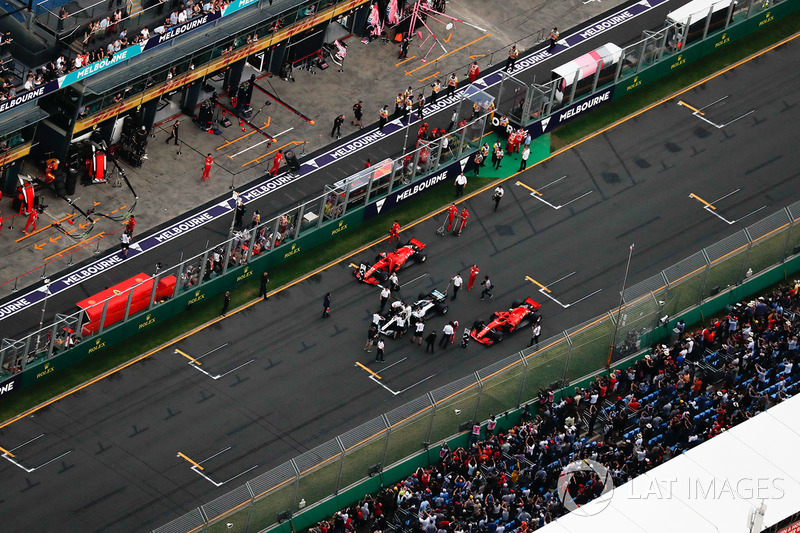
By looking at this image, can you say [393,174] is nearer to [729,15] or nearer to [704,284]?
[704,284]

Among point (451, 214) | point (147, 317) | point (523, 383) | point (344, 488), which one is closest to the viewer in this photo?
point (344, 488)

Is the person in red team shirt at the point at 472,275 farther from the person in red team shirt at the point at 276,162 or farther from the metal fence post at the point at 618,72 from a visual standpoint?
the metal fence post at the point at 618,72

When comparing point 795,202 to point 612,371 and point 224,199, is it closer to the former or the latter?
point 612,371

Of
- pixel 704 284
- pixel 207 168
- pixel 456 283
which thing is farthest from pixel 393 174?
pixel 704 284

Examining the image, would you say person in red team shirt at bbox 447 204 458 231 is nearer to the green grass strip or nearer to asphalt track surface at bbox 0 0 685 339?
asphalt track surface at bbox 0 0 685 339

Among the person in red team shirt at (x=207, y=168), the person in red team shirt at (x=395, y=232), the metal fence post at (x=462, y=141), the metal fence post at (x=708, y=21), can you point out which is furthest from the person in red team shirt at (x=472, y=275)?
the metal fence post at (x=708, y=21)

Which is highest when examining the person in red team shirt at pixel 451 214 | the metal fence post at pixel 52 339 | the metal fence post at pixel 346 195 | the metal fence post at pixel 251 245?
the metal fence post at pixel 346 195

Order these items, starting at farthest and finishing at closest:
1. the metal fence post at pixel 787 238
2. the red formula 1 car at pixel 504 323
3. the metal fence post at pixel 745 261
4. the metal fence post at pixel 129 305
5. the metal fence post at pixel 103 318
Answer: the metal fence post at pixel 787 238, the metal fence post at pixel 745 261, the red formula 1 car at pixel 504 323, the metal fence post at pixel 129 305, the metal fence post at pixel 103 318

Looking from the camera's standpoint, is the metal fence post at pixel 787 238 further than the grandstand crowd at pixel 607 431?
Yes
